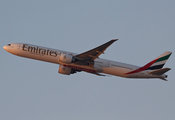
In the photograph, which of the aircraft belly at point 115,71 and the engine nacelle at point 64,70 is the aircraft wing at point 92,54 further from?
the engine nacelle at point 64,70

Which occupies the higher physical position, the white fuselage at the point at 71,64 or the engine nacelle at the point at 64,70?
the white fuselage at the point at 71,64

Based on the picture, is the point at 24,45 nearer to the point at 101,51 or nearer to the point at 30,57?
the point at 30,57

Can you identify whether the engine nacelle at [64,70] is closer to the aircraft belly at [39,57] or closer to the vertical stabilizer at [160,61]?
the aircraft belly at [39,57]

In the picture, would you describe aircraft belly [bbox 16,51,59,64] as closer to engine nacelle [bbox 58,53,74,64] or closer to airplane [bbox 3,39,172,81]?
airplane [bbox 3,39,172,81]

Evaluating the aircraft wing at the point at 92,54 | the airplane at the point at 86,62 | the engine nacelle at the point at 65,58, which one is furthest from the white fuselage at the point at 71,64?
the engine nacelle at the point at 65,58

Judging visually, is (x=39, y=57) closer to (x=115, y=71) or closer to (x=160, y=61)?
(x=115, y=71)

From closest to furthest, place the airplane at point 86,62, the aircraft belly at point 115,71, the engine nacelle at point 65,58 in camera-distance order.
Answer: the engine nacelle at point 65,58 → the airplane at point 86,62 → the aircraft belly at point 115,71

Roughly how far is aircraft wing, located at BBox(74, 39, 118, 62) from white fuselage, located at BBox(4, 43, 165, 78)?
5.76 ft

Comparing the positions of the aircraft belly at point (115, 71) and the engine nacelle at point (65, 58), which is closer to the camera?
the engine nacelle at point (65, 58)

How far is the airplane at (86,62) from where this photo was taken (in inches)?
1841

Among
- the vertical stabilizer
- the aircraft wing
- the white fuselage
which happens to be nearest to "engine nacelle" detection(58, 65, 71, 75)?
the white fuselage

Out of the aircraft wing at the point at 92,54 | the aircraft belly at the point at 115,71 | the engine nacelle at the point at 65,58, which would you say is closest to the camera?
the aircraft wing at the point at 92,54

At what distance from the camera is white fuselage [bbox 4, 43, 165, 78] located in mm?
48156

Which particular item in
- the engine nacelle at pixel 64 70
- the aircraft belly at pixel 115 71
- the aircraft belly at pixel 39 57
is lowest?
the engine nacelle at pixel 64 70
